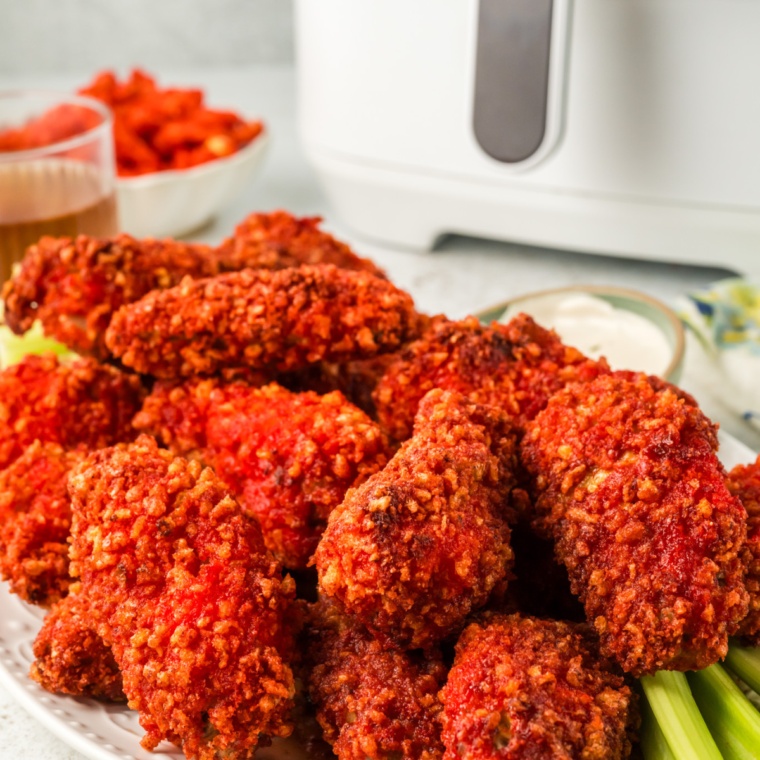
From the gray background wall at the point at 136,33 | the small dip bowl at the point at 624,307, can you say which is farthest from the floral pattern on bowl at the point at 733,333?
the gray background wall at the point at 136,33

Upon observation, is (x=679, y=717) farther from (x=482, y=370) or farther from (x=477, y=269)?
(x=477, y=269)

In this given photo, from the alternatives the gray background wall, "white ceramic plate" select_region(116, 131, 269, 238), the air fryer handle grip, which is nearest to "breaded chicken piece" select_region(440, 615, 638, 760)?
the air fryer handle grip

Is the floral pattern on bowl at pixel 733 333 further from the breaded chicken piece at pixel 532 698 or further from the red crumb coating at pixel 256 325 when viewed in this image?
the breaded chicken piece at pixel 532 698

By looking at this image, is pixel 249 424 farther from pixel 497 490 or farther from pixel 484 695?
pixel 484 695

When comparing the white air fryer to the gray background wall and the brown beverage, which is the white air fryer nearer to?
the brown beverage

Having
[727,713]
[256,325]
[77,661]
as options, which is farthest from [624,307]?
[77,661]

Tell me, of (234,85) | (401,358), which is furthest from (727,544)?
(234,85)
